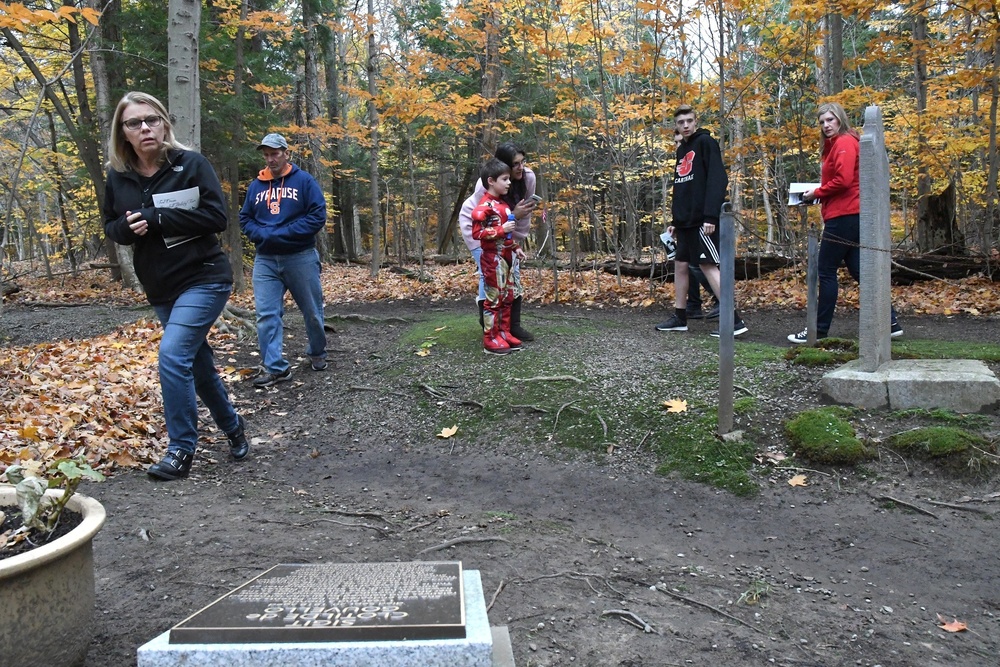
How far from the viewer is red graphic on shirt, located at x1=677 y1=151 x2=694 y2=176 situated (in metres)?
6.99

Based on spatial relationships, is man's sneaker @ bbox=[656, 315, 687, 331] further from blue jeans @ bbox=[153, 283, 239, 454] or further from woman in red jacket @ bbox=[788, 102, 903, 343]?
blue jeans @ bbox=[153, 283, 239, 454]

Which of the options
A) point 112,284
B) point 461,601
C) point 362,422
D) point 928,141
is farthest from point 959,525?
point 112,284

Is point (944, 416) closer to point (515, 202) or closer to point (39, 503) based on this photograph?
point (515, 202)

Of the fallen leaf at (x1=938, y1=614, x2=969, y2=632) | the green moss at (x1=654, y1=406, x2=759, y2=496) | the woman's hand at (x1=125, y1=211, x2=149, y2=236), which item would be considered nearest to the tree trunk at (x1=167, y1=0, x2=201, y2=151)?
the woman's hand at (x1=125, y1=211, x2=149, y2=236)

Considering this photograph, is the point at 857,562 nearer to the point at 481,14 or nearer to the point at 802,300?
the point at 802,300

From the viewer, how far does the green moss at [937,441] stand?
4.11 meters

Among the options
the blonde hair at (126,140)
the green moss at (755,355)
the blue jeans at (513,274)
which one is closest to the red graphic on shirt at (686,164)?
the green moss at (755,355)

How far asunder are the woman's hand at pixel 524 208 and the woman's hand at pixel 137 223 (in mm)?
3394

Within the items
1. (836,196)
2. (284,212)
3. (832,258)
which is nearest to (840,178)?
(836,196)

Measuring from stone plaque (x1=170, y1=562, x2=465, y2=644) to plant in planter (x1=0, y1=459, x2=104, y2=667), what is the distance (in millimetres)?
381

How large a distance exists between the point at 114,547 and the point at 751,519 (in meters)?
3.23

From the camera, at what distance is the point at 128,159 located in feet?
13.3

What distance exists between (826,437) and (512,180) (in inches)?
143

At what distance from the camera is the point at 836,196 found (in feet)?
20.7
